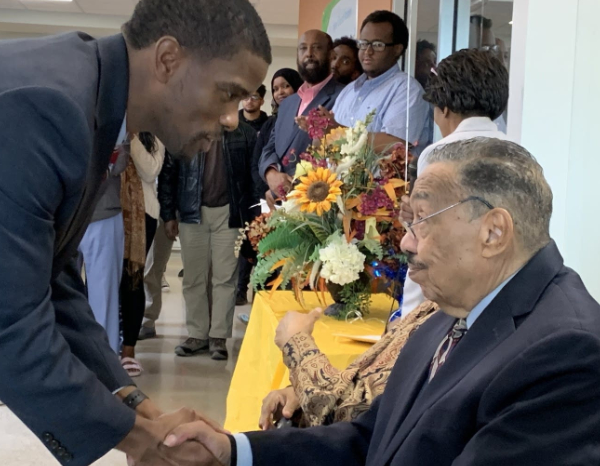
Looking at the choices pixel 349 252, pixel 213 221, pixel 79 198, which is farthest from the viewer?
pixel 213 221

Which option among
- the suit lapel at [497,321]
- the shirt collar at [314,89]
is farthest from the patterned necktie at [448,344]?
the shirt collar at [314,89]

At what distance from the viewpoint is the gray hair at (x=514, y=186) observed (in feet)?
3.82

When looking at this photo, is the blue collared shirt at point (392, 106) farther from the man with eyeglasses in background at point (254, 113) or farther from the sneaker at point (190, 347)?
the man with eyeglasses in background at point (254, 113)

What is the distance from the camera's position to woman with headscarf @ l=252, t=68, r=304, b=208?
4633 millimetres

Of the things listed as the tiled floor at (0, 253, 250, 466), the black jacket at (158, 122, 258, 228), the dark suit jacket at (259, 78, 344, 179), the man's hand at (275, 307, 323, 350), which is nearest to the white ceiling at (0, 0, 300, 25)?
the black jacket at (158, 122, 258, 228)

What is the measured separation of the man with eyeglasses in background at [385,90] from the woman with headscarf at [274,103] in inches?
42.1

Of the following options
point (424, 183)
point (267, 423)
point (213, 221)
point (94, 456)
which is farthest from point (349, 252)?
point (213, 221)

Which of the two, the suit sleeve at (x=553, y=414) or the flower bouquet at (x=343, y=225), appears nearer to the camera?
the suit sleeve at (x=553, y=414)

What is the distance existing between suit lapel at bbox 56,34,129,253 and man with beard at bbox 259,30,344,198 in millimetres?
2476

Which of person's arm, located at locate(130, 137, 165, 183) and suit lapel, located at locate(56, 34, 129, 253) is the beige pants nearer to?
person's arm, located at locate(130, 137, 165, 183)

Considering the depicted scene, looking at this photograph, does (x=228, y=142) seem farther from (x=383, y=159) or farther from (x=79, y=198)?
(x=79, y=198)

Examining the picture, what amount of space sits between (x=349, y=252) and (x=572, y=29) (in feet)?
3.09

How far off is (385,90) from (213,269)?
191cm

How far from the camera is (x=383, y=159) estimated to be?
8.18ft
